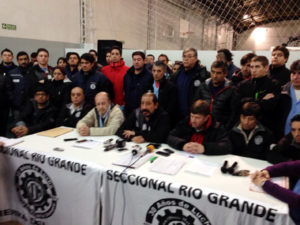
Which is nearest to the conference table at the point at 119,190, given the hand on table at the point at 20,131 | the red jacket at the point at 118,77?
the hand on table at the point at 20,131

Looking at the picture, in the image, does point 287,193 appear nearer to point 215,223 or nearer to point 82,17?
point 215,223

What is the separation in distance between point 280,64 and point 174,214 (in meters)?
2.27

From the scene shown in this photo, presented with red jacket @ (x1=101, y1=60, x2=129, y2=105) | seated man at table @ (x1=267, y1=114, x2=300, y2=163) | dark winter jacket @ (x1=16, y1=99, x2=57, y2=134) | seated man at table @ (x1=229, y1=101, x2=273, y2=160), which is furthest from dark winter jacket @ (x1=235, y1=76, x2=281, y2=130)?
dark winter jacket @ (x1=16, y1=99, x2=57, y2=134)

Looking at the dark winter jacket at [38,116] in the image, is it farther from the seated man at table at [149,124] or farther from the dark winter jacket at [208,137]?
the dark winter jacket at [208,137]

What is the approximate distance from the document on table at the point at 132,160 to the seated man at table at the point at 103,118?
67 cm

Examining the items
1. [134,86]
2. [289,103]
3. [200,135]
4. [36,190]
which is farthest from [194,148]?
[134,86]

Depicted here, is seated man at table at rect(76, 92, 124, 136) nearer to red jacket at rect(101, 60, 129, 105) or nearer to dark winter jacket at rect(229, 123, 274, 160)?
red jacket at rect(101, 60, 129, 105)

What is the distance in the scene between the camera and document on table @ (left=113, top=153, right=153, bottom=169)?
1754mm

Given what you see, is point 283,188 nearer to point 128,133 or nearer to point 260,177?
point 260,177

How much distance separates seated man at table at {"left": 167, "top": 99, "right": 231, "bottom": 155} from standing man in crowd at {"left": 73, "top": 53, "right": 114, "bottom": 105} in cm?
138

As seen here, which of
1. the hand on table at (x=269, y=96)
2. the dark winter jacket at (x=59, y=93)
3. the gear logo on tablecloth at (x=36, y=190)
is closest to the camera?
the gear logo on tablecloth at (x=36, y=190)

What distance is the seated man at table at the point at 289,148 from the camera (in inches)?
70.0

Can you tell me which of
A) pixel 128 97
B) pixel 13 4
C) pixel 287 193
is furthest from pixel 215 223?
pixel 13 4

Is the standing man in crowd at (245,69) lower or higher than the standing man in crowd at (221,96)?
higher
